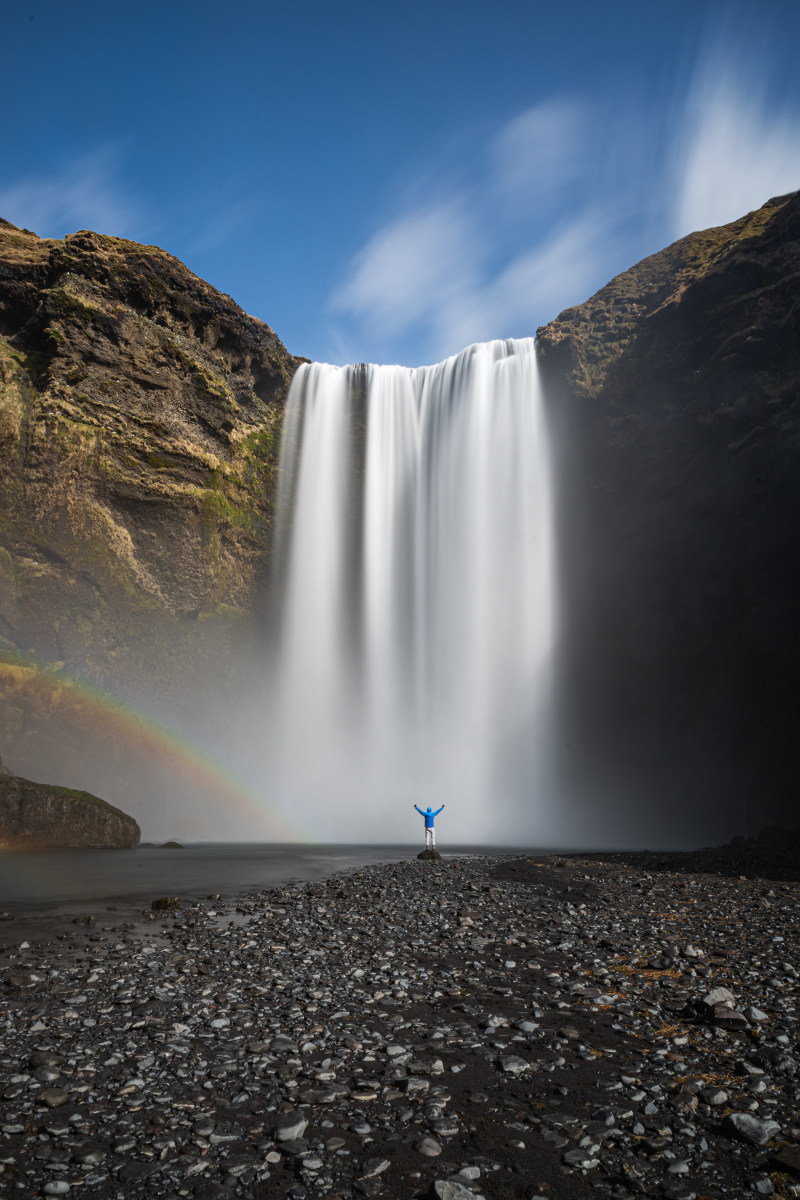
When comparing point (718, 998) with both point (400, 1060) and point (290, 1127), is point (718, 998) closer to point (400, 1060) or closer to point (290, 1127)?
point (400, 1060)

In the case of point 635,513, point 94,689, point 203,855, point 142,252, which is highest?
point 142,252

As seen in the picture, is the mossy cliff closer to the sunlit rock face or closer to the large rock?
the large rock

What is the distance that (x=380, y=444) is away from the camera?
4672 centimetres

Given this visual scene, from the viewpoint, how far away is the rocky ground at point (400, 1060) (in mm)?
3713

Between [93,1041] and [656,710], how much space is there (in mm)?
41961

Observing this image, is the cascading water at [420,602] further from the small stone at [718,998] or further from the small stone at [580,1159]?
the small stone at [580,1159]

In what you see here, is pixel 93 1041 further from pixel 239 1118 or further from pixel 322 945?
pixel 322 945

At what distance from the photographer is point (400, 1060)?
17.2 ft

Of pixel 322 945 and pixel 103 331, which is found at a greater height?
pixel 103 331

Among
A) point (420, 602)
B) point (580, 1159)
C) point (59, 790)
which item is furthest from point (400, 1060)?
point (420, 602)

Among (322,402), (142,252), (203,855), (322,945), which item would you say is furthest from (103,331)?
(322,945)

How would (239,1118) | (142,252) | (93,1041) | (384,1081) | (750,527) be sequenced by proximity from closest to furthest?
(239,1118), (384,1081), (93,1041), (750,527), (142,252)

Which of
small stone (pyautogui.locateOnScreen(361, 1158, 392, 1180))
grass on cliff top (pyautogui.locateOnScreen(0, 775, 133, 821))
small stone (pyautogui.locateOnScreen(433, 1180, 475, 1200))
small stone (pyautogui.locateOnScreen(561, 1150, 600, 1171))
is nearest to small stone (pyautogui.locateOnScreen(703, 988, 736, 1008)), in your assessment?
small stone (pyautogui.locateOnScreen(561, 1150, 600, 1171))

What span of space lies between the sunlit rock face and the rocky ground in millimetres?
31063
